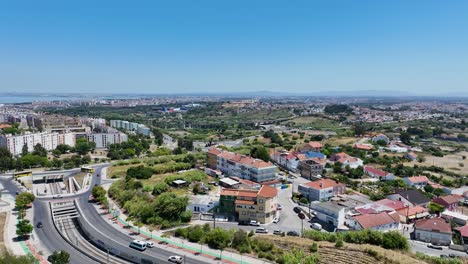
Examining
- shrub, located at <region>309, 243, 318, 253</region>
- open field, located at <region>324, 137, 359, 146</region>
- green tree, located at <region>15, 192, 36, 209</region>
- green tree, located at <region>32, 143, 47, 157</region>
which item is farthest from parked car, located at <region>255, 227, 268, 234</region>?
open field, located at <region>324, 137, 359, 146</region>

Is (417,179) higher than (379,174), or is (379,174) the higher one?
(417,179)

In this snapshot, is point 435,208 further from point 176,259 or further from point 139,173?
point 139,173

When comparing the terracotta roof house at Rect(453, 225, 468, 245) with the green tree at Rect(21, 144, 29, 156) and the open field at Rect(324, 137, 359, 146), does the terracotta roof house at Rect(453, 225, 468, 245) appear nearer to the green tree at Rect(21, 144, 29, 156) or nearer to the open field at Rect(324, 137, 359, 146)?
the open field at Rect(324, 137, 359, 146)

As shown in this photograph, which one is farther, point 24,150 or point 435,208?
point 24,150

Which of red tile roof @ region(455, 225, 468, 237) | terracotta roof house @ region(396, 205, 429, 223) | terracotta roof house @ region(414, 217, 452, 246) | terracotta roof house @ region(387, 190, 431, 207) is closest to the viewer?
terracotta roof house @ region(414, 217, 452, 246)

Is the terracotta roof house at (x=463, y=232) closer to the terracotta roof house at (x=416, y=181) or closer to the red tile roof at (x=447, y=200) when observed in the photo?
the red tile roof at (x=447, y=200)

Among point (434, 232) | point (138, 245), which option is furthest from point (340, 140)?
point (138, 245)
